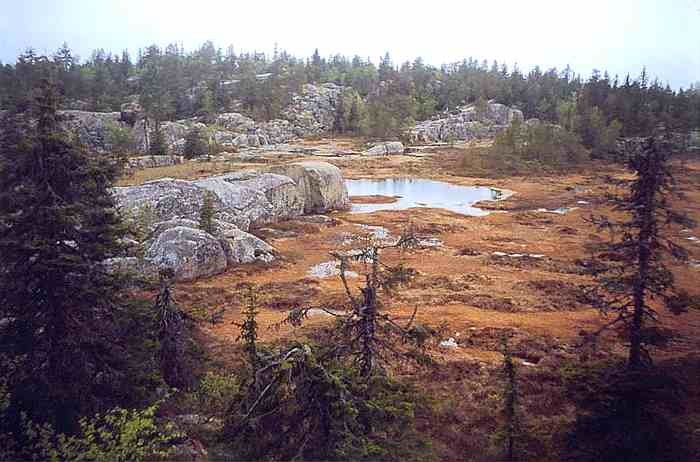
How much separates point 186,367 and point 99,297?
117 inches

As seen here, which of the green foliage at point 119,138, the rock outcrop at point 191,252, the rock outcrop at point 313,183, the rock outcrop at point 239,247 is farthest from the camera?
the green foliage at point 119,138

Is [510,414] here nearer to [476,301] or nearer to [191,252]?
[476,301]

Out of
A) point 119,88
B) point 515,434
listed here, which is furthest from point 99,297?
point 119,88

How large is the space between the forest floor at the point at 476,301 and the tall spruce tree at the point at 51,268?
472cm

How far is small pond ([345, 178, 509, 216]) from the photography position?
135 ft

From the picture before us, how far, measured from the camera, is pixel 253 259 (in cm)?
2464

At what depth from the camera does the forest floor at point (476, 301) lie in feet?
39.0

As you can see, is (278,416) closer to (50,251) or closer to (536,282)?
(50,251)

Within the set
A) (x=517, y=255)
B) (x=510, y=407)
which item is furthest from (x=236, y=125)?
(x=510, y=407)

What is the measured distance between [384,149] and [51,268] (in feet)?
239

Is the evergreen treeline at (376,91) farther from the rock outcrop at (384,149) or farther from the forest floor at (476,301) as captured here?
the forest floor at (476,301)

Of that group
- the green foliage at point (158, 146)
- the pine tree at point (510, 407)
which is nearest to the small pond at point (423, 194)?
the green foliage at point (158, 146)

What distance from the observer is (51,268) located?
8.82 metres

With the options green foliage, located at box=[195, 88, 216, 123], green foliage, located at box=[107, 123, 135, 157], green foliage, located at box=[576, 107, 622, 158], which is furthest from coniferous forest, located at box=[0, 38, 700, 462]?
green foliage, located at box=[195, 88, 216, 123]
